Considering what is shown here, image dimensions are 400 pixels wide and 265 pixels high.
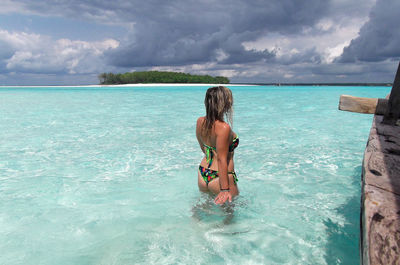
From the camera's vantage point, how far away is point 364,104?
4312 mm

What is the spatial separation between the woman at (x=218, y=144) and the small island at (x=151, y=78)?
114 metres

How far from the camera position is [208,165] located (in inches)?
125

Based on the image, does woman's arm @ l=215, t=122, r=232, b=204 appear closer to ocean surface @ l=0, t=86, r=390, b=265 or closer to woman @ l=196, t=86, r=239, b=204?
woman @ l=196, t=86, r=239, b=204

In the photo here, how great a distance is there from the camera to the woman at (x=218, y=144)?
2.75 metres

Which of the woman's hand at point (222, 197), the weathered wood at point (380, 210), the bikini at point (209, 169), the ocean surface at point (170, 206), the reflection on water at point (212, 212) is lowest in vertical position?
the ocean surface at point (170, 206)

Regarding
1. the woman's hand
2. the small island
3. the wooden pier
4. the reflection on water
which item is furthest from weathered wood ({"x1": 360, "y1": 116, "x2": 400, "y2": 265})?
the small island

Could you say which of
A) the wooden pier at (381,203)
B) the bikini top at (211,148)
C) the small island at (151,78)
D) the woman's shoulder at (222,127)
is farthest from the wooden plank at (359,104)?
the small island at (151,78)

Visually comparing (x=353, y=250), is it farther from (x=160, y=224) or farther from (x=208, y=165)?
(x=160, y=224)

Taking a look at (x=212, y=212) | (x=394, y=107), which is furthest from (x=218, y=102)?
(x=394, y=107)

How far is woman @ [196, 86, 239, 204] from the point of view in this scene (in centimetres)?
275

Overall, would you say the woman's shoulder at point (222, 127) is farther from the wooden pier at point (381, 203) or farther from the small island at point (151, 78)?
the small island at point (151, 78)

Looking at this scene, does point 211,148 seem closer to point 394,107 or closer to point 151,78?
point 394,107

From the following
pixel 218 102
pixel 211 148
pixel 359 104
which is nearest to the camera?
pixel 218 102

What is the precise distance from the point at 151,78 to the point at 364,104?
400 feet
